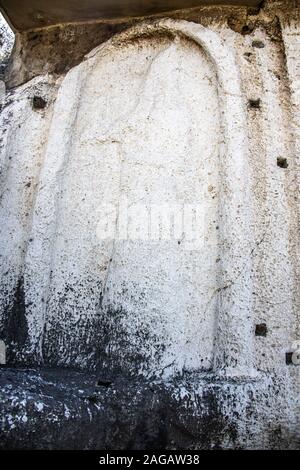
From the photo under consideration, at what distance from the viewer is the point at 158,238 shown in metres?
2.94

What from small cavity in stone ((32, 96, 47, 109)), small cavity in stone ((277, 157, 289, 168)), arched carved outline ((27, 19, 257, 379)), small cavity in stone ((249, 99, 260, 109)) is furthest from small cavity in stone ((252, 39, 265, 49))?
small cavity in stone ((32, 96, 47, 109))

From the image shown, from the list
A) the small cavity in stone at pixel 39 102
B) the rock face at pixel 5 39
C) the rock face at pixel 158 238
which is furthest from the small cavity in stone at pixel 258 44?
the rock face at pixel 5 39

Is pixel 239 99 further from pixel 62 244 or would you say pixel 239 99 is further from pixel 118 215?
pixel 62 244

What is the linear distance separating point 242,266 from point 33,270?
3.96ft

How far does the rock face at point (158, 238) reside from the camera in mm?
2400

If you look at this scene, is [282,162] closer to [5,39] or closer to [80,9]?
[80,9]

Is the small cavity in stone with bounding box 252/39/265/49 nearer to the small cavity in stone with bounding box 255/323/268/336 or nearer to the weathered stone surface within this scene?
the small cavity in stone with bounding box 255/323/268/336

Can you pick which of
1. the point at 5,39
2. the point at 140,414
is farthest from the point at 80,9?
the point at 140,414

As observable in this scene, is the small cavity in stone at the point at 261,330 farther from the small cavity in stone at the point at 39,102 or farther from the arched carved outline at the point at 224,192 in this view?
the small cavity in stone at the point at 39,102

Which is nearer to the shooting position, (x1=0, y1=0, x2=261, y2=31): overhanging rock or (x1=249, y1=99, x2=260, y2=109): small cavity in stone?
(x1=249, y1=99, x2=260, y2=109): small cavity in stone

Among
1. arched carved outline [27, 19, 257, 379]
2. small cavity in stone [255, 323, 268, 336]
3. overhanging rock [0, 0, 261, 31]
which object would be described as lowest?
small cavity in stone [255, 323, 268, 336]

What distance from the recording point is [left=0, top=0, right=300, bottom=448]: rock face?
240 cm

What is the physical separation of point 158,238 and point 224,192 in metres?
0.46

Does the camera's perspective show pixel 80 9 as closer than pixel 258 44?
No
